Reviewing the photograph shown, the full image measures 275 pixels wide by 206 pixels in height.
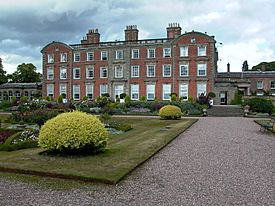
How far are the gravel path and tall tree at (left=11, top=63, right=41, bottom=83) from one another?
2886 inches

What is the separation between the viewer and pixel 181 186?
21.0 ft

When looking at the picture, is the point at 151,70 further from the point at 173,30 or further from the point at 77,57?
the point at 77,57

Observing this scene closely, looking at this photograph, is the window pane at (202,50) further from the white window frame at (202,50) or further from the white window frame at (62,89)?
the white window frame at (62,89)

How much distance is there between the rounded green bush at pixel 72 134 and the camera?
8859 mm

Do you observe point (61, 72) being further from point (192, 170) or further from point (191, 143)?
point (192, 170)

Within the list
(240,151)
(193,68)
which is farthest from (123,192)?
(193,68)

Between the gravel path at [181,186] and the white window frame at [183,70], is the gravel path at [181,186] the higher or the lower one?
the lower one

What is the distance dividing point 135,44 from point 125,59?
294cm

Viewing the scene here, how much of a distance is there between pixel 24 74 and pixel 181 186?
76.9 metres

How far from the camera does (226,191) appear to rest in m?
6.08

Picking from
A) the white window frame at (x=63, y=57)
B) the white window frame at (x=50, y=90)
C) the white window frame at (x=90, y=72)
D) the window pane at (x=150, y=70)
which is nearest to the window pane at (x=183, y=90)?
the window pane at (x=150, y=70)

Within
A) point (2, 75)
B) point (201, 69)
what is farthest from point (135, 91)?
point (2, 75)

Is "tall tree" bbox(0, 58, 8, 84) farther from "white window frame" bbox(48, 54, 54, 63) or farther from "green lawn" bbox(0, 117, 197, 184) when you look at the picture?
"green lawn" bbox(0, 117, 197, 184)

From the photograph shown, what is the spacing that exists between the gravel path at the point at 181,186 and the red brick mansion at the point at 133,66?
38294 millimetres
